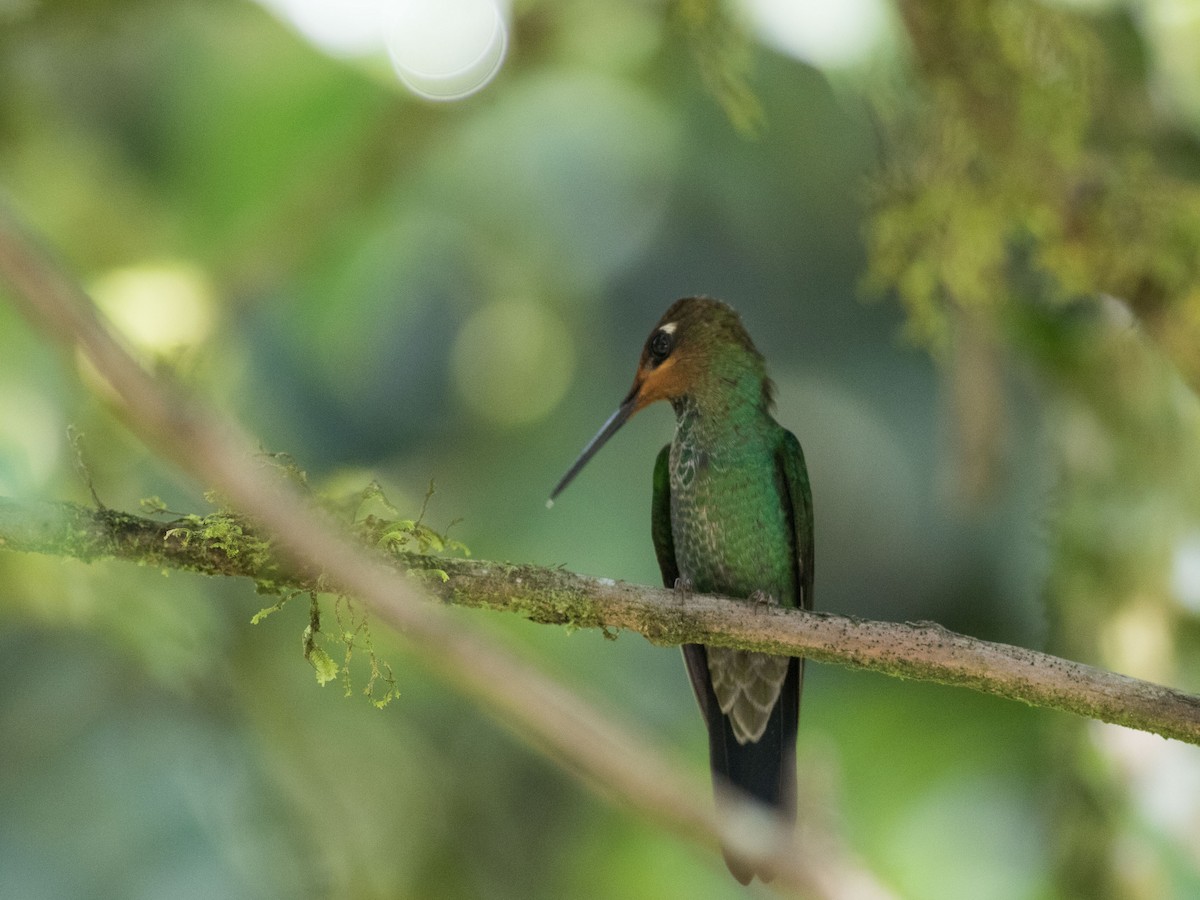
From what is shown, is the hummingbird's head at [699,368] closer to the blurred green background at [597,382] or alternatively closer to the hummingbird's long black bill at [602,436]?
the hummingbird's long black bill at [602,436]

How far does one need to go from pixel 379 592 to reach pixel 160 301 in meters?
4.70

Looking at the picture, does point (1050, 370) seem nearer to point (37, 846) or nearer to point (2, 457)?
point (2, 457)

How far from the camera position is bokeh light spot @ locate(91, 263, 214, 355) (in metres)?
5.41

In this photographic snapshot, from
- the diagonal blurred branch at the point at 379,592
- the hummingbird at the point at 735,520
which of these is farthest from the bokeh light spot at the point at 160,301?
the diagonal blurred branch at the point at 379,592

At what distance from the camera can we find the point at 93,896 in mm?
6672

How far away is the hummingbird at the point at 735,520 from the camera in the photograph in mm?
4117

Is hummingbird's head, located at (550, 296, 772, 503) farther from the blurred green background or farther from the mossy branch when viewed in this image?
the mossy branch

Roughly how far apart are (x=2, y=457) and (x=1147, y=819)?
3.59m

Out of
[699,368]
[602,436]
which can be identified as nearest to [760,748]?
[602,436]

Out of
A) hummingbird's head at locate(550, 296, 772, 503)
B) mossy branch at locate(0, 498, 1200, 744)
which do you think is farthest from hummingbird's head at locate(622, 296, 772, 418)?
mossy branch at locate(0, 498, 1200, 744)

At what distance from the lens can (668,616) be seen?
292 cm

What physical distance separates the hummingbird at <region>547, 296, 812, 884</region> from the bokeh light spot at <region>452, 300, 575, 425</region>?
16.6 feet

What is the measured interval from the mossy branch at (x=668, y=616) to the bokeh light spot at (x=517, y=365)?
6.45 m

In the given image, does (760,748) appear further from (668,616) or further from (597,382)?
(597,382)
